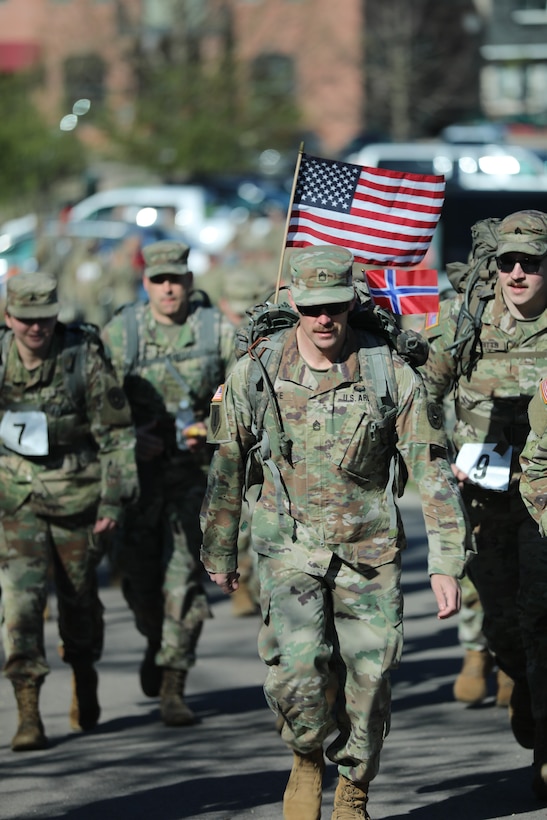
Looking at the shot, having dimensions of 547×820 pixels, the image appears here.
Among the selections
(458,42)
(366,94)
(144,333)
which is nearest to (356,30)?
(366,94)

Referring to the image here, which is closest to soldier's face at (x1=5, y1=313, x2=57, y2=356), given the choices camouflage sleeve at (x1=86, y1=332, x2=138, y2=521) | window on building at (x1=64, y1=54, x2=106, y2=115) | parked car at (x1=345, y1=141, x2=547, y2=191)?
camouflage sleeve at (x1=86, y1=332, x2=138, y2=521)

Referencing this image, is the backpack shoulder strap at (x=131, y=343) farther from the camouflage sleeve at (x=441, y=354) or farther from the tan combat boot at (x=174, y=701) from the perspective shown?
the camouflage sleeve at (x=441, y=354)

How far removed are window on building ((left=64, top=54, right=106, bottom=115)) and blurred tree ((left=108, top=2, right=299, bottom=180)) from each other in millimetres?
2478

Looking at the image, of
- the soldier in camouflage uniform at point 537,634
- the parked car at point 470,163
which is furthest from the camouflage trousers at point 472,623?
the parked car at point 470,163

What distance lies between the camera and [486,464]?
7398 millimetres

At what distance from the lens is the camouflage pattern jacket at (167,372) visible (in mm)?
8570

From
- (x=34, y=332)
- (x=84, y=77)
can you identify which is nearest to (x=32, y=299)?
(x=34, y=332)

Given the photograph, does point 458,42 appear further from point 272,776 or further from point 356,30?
point 272,776

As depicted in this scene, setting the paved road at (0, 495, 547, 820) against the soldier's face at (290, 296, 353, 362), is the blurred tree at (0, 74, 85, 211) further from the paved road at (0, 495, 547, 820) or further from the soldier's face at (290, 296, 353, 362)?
the soldier's face at (290, 296, 353, 362)

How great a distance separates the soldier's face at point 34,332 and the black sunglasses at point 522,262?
2.05 metres

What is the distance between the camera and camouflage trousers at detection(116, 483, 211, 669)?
841 cm

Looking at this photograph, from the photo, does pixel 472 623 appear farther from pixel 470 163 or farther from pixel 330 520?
pixel 470 163

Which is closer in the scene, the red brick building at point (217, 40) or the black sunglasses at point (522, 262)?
the black sunglasses at point (522, 262)

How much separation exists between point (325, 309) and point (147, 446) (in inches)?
101
